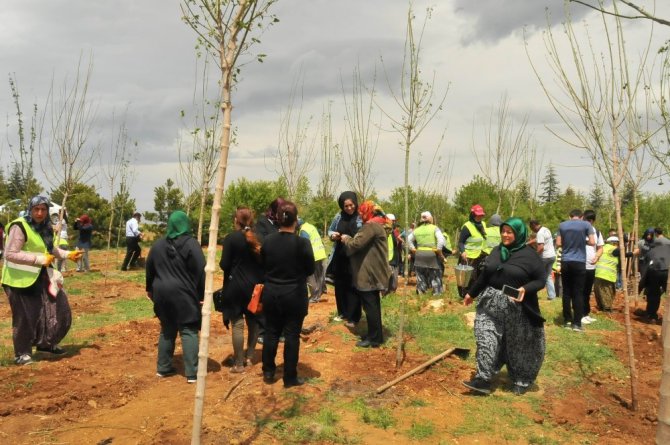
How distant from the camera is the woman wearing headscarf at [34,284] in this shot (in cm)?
506

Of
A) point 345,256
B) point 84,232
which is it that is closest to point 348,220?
point 345,256

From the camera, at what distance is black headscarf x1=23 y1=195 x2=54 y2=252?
5105 mm

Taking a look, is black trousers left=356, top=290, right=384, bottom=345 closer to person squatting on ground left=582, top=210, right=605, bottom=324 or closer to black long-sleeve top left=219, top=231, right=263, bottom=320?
black long-sleeve top left=219, top=231, right=263, bottom=320

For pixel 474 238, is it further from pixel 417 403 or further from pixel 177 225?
pixel 177 225

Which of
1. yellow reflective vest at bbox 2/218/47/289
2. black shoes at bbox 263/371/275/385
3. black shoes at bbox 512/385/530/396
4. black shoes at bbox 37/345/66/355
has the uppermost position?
yellow reflective vest at bbox 2/218/47/289

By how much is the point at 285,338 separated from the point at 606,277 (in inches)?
258

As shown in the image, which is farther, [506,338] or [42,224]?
[42,224]

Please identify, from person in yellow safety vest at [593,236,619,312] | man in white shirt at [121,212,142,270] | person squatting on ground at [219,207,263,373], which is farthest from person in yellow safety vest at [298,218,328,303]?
man in white shirt at [121,212,142,270]

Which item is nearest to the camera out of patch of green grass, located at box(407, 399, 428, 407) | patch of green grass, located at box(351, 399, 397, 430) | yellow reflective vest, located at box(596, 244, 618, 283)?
patch of green grass, located at box(351, 399, 397, 430)

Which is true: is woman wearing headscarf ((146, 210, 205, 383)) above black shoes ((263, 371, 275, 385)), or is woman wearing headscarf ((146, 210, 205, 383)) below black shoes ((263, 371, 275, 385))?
above

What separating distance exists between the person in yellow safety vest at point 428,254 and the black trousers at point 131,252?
871cm

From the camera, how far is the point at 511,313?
179 inches

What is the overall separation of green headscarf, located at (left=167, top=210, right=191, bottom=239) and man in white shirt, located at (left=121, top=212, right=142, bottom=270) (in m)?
10.0

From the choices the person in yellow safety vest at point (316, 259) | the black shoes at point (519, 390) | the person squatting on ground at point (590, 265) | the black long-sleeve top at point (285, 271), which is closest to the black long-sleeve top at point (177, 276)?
the black long-sleeve top at point (285, 271)
